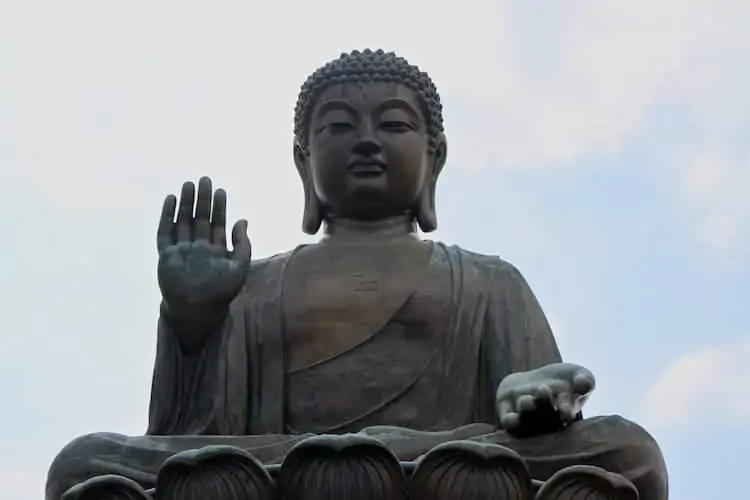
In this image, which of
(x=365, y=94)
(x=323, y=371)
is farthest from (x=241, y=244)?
(x=365, y=94)

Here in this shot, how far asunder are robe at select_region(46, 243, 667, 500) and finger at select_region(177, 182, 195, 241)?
340mm

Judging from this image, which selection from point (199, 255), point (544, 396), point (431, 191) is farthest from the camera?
point (431, 191)

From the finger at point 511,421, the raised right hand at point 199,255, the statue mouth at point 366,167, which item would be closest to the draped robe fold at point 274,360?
the raised right hand at point 199,255

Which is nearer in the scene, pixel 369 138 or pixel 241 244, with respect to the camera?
pixel 241 244

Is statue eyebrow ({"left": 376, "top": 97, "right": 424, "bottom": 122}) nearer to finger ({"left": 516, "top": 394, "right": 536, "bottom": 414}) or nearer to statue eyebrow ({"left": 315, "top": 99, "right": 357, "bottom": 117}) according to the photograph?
statue eyebrow ({"left": 315, "top": 99, "right": 357, "bottom": 117})

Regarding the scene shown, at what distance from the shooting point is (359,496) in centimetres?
583

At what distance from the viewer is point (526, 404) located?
6.16 metres

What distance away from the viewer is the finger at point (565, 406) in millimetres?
6188

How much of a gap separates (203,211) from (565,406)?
5.39 feet

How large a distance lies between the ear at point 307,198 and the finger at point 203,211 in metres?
0.79

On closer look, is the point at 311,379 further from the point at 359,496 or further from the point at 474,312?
the point at 359,496

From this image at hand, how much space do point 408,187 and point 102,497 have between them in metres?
2.17

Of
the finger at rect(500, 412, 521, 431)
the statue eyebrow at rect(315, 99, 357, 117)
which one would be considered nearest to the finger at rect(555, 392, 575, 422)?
the finger at rect(500, 412, 521, 431)

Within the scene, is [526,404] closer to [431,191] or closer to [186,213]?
[186,213]
